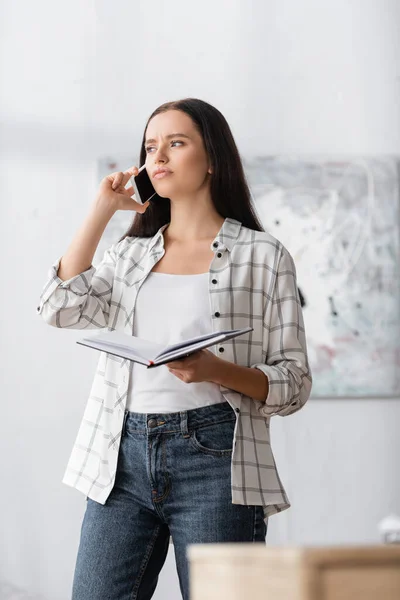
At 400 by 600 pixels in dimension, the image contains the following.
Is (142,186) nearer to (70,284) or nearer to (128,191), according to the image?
(128,191)

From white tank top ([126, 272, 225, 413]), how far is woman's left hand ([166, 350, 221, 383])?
0.09 metres

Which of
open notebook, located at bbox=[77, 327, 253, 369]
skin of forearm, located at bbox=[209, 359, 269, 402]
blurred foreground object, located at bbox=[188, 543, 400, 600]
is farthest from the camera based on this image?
skin of forearm, located at bbox=[209, 359, 269, 402]

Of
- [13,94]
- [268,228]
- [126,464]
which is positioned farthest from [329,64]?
[126,464]

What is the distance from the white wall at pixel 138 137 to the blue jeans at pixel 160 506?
125cm

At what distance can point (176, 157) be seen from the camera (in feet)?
5.73

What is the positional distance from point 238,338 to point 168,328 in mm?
140

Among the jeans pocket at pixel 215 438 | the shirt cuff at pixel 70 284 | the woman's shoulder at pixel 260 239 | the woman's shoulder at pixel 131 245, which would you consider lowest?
the jeans pocket at pixel 215 438

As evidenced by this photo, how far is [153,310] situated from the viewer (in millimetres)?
1675

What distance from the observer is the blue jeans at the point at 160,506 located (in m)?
1.53

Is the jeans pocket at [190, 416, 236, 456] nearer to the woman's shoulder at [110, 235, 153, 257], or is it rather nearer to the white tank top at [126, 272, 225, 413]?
the white tank top at [126, 272, 225, 413]

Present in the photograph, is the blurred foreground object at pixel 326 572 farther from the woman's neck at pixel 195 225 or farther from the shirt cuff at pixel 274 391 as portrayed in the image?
the woman's neck at pixel 195 225

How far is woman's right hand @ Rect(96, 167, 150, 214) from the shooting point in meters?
1.82

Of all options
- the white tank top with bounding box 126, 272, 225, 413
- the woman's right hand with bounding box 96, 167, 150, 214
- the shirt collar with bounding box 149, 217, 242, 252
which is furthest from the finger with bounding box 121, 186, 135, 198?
the white tank top with bounding box 126, 272, 225, 413

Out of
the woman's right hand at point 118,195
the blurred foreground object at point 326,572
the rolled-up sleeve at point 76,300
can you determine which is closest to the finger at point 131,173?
the woman's right hand at point 118,195
